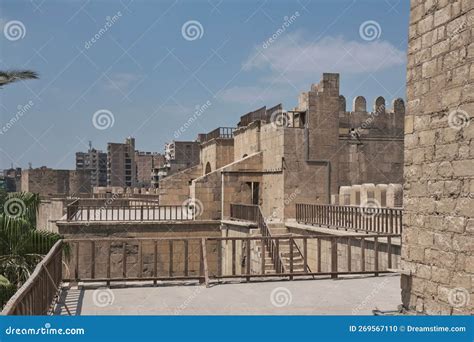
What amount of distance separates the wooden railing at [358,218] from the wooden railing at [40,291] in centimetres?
813

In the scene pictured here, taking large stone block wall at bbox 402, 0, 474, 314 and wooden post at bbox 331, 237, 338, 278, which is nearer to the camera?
large stone block wall at bbox 402, 0, 474, 314

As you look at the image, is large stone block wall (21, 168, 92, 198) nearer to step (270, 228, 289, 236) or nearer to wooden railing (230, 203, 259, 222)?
wooden railing (230, 203, 259, 222)

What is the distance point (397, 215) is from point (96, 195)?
99.6 feet

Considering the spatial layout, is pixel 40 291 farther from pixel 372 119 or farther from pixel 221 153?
pixel 221 153

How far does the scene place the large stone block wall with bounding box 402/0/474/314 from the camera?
6660 millimetres

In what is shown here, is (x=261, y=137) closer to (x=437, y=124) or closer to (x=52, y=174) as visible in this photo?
(x=437, y=124)

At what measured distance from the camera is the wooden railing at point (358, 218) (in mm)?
14406

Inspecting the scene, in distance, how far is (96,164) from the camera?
11931 centimetres

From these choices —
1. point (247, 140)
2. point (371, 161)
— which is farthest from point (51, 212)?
point (371, 161)

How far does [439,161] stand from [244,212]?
48.3 ft

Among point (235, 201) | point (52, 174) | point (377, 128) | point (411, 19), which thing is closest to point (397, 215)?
point (411, 19)

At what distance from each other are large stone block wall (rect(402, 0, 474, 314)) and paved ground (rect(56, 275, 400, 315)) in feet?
4.08

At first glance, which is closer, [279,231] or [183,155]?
[279,231]

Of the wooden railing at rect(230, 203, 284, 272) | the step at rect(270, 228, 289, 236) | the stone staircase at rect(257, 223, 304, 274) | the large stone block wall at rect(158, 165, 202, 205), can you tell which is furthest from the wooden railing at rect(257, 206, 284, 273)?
the large stone block wall at rect(158, 165, 202, 205)
